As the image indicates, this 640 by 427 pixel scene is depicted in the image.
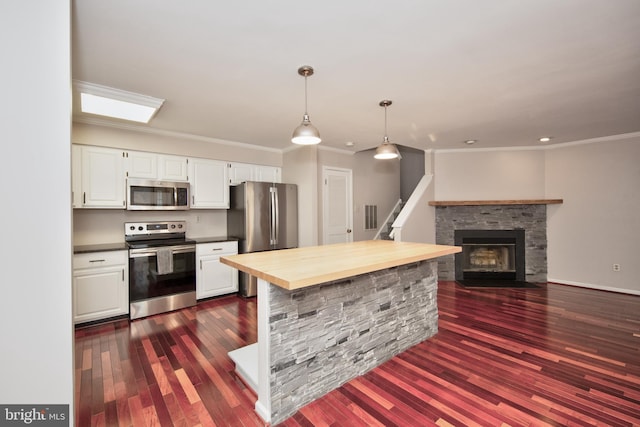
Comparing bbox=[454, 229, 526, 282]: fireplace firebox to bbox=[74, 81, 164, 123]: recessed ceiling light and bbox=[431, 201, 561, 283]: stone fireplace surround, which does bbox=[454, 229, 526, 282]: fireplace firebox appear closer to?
bbox=[431, 201, 561, 283]: stone fireplace surround

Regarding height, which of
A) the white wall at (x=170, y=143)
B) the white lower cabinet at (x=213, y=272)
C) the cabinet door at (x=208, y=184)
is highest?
the white wall at (x=170, y=143)

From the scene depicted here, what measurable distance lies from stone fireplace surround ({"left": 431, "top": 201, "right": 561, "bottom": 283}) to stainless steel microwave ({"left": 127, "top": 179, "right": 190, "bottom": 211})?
13.5 ft

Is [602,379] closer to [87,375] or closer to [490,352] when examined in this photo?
Result: [490,352]

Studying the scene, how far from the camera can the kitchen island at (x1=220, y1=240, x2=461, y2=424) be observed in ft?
5.82

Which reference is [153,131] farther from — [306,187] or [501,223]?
[501,223]

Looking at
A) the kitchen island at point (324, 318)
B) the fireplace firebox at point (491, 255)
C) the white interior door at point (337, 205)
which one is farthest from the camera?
the fireplace firebox at point (491, 255)

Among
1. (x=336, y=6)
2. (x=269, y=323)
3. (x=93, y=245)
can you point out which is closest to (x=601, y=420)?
(x=269, y=323)

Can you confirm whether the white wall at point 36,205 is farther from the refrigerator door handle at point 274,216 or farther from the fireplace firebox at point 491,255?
the fireplace firebox at point 491,255

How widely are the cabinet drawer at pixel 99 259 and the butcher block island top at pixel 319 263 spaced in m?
1.99

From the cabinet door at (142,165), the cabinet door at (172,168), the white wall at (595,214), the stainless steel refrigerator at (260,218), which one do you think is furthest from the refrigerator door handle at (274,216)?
the white wall at (595,214)

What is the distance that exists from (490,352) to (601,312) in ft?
7.06

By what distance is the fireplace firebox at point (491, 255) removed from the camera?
511cm

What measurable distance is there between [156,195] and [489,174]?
5.40 metres

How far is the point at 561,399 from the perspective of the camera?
1.95 meters
